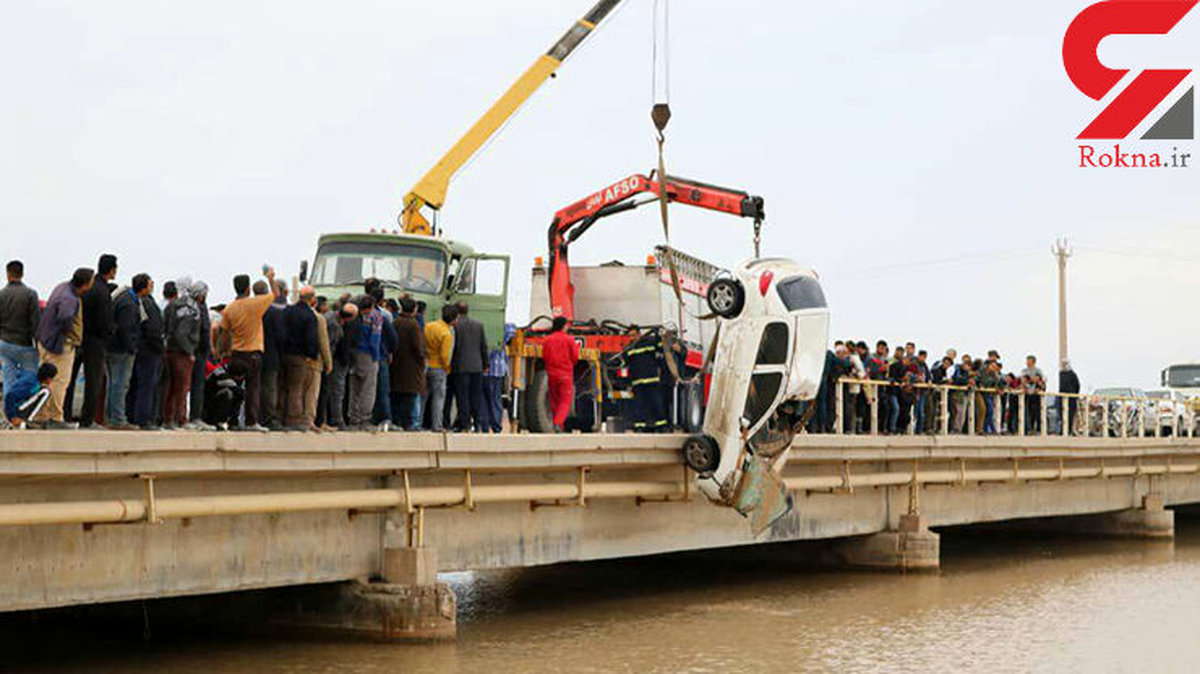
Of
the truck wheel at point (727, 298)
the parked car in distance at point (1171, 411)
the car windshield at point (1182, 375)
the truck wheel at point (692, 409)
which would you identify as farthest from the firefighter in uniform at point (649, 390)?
the car windshield at point (1182, 375)

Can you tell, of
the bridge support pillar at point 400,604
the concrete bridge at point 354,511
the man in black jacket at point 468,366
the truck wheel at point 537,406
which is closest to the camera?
the concrete bridge at point 354,511

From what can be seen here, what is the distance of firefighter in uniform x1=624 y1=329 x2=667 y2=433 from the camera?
66.6 feet

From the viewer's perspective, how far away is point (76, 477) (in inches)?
476

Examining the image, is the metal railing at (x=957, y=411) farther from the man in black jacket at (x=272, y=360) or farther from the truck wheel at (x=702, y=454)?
the man in black jacket at (x=272, y=360)

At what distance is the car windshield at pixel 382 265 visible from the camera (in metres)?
20.8

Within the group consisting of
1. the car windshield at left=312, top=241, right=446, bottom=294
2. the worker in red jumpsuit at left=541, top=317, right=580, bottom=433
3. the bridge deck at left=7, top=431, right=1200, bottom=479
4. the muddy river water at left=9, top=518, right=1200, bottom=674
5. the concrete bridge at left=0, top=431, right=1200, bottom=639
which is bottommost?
the muddy river water at left=9, top=518, right=1200, bottom=674

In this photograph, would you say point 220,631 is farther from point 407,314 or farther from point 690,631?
point 690,631

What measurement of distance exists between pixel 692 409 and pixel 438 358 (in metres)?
3.38

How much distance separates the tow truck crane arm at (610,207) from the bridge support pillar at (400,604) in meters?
12.2

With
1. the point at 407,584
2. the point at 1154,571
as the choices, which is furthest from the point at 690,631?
the point at 1154,571

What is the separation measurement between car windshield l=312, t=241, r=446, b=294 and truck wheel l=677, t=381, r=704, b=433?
136 inches

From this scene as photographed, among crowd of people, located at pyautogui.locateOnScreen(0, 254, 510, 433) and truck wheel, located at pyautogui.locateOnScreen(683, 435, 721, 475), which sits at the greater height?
crowd of people, located at pyautogui.locateOnScreen(0, 254, 510, 433)

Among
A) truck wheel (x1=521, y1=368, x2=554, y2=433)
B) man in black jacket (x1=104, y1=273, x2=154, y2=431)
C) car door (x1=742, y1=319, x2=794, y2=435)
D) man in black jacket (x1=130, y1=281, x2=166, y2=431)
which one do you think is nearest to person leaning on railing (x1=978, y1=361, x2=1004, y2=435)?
truck wheel (x1=521, y1=368, x2=554, y2=433)

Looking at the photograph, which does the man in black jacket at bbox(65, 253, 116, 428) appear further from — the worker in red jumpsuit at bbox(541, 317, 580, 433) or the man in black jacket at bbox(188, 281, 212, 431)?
the worker in red jumpsuit at bbox(541, 317, 580, 433)
